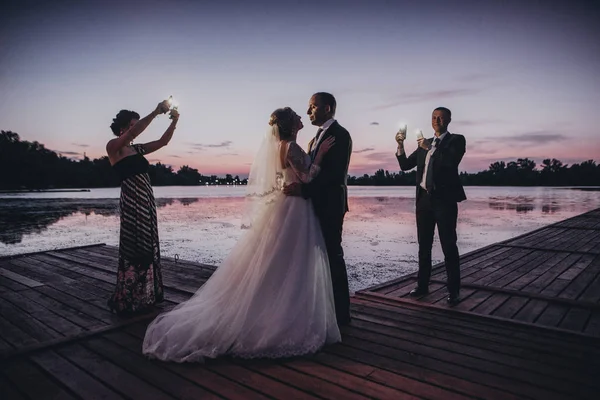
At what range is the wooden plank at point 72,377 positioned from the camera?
2.45 meters

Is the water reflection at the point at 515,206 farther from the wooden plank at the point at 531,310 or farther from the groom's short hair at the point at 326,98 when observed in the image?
the groom's short hair at the point at 326,98

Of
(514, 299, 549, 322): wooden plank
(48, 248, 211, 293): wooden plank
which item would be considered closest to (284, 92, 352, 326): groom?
(514, 299, 549, 322): wooden plank

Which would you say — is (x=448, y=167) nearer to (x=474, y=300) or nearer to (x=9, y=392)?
(x=474, y=300)

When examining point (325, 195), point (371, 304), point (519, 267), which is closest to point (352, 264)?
point (519, 267)

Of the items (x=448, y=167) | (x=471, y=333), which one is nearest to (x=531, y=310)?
(x=471, y=333)

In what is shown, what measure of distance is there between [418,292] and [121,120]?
4252mm

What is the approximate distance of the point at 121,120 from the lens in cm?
408

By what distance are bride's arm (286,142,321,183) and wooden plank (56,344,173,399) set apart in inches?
81.5

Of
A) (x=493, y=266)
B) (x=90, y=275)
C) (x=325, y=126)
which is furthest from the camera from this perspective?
(x=493, y=266)

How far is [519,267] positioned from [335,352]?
4884 mm

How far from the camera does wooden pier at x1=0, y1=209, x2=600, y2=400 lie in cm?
246

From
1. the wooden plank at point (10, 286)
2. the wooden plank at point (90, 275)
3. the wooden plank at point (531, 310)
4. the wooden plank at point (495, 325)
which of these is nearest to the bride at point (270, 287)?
the wooden plank at point (495, 325)

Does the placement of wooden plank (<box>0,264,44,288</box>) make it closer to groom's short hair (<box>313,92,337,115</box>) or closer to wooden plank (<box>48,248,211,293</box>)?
wooden plank (<box>48,248,211,293</box>)

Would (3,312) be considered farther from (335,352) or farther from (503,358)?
(503,358)
